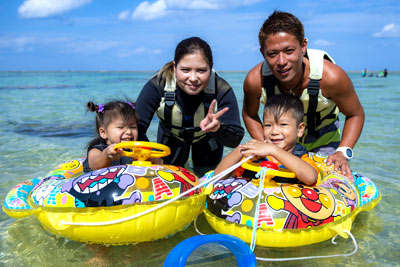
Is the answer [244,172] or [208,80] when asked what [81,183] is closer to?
[244,172]

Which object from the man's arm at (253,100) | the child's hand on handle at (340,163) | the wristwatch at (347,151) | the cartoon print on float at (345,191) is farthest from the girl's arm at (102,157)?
the wristwatch at (347,151)

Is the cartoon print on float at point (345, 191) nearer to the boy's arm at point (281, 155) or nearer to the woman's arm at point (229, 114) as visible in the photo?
the boy's arm at point (281, 155)

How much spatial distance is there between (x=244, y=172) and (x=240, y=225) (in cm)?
56

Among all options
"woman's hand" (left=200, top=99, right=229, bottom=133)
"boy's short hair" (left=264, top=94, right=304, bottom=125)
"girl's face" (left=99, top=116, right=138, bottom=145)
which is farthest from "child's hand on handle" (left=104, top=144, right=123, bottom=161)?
"boy's short hair" (left=264, top=94, right=304, bottom=125)

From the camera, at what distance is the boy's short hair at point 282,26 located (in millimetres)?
3080

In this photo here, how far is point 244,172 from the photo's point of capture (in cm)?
293

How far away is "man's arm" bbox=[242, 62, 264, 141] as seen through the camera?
3607mm

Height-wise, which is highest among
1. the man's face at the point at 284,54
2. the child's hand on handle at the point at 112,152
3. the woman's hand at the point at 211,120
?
the man's face at the point at 284,54

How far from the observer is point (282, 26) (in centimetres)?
308

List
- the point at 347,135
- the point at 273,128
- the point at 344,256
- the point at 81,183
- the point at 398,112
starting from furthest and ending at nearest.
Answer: the point at 398,112 → the point at 347,135 → the point at 273,128 → the point at 344,256 → the point at 81,183

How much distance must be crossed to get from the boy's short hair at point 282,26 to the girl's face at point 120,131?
1.35 metres

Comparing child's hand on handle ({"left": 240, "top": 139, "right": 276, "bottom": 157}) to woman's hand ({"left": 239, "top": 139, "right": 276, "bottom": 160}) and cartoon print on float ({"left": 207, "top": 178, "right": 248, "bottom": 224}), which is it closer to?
woman's hand ({"left": 239, "top": 139, "right": 276, "bottom": 160})

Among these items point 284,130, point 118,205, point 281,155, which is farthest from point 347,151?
point 118,205

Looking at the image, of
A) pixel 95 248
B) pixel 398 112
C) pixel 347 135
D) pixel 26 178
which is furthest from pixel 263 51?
pixel 398 112
